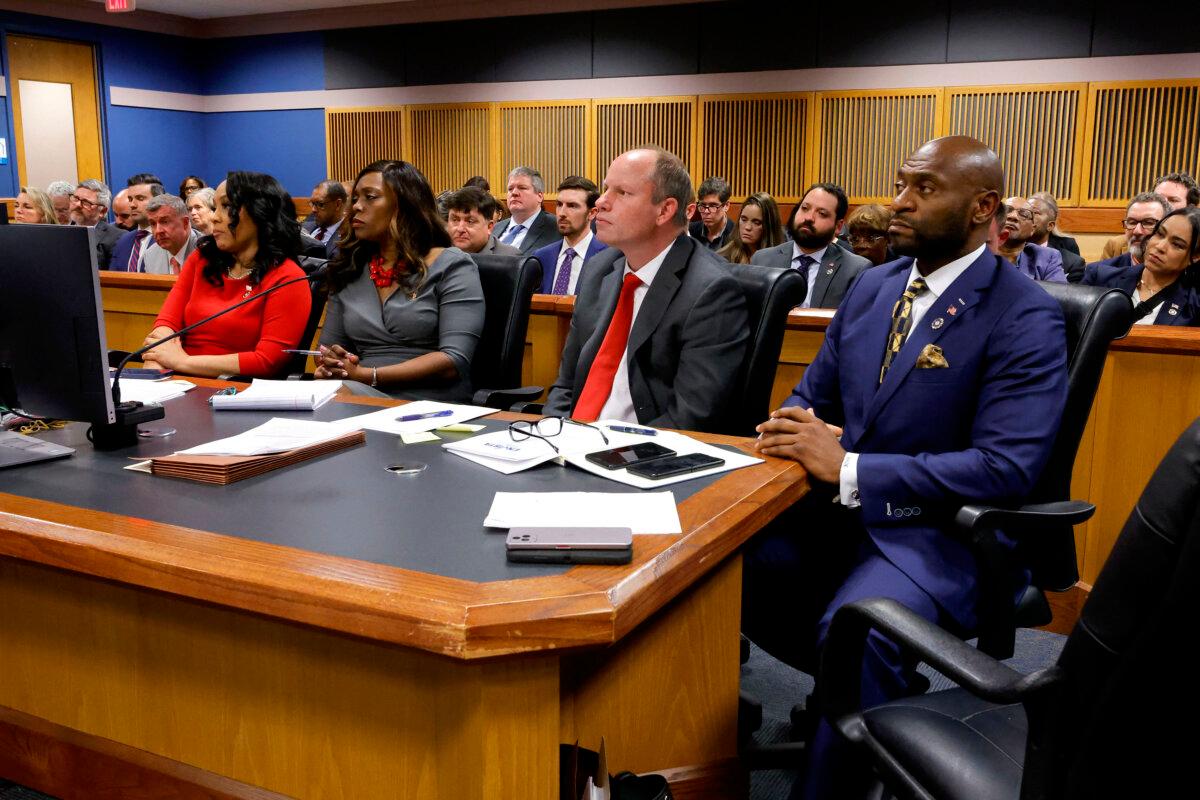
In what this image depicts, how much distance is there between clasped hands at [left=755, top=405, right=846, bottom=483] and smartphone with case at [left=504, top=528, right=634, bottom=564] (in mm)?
608

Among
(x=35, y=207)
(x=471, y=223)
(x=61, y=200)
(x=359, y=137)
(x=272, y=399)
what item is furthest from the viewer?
(x=359, y=137)

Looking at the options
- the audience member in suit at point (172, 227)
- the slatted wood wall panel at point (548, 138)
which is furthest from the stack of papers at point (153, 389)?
the slatted wood wall panel at point (548, 138)

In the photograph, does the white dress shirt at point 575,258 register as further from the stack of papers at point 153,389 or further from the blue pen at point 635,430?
the blue pen at point 635,430

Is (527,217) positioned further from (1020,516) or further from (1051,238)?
(1020,516)

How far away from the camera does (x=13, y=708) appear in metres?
1.62

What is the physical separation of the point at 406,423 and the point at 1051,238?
20.3 ft

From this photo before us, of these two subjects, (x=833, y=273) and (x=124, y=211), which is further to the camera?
(x=124, y=211)

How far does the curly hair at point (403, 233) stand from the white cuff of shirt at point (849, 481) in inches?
65.3

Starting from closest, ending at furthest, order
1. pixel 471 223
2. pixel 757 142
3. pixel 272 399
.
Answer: pixel 272 399 → pixel 471 223 → pixel 757 142


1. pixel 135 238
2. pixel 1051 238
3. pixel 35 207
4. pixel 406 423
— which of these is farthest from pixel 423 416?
pixel 1051 238

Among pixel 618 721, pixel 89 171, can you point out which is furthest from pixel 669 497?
pixel 89 171

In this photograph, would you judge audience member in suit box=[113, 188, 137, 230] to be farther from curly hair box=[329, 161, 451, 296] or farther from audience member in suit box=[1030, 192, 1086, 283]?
audience member in suit box=[1030, 192, 1086, 283]

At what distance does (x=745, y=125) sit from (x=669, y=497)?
7835 mm

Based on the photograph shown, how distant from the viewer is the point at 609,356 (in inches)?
97.3
